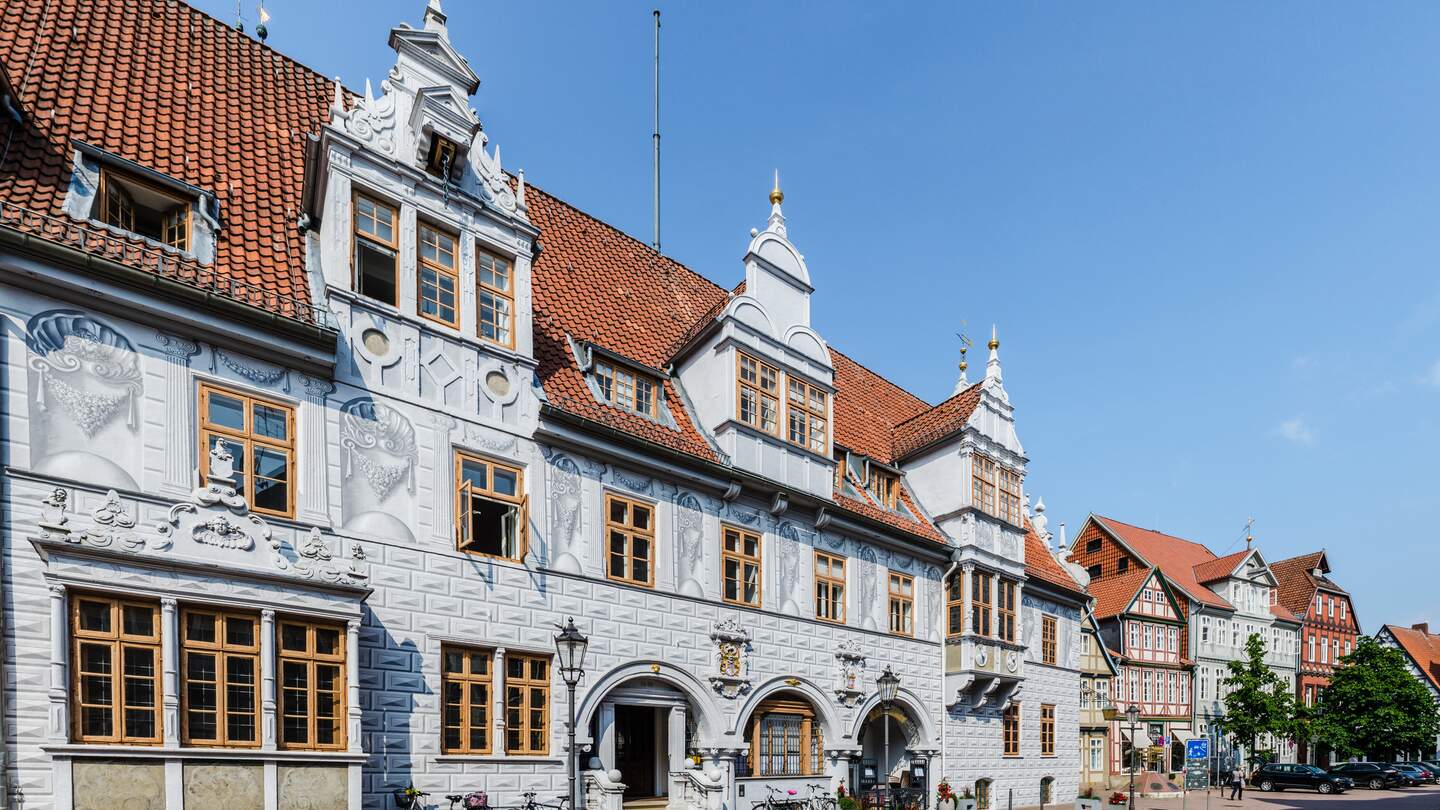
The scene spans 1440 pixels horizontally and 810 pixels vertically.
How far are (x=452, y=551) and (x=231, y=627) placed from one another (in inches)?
145

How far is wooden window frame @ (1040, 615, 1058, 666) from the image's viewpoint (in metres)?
31.5

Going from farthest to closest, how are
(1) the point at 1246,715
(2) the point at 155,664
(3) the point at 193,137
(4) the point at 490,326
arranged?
(1) the point at 1246,715
(4) the point at 490,326
(3) the point at 193,137
(2) the point at 155,664

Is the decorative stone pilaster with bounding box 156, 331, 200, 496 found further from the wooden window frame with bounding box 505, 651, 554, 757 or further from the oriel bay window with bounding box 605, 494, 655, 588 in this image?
the oriel bay window with bounding box 605, 494, 655, 588

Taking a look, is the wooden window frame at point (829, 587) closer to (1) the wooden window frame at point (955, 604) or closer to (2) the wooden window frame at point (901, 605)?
(2) the wooden window frame at point (901, 605)

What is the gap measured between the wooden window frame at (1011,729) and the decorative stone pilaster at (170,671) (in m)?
23.5

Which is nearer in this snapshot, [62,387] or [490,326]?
[62,387]

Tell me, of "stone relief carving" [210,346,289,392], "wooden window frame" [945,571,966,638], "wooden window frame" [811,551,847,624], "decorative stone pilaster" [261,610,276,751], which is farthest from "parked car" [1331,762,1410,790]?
"stone relief carving" [210,346,289,392]

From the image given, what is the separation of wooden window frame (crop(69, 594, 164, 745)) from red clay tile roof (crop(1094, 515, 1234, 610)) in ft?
169

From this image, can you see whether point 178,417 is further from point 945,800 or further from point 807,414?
point 945,800

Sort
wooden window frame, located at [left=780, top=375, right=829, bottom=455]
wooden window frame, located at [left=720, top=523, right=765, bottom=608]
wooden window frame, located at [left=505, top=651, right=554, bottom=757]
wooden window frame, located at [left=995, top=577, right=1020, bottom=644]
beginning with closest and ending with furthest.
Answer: wooden window frame, located at [left=505, top=651, right=554, bottom=757] → wooden window frame, located at [left=720, top=523, right=765, bottom=608] → wooden window frame, located at [left=780, top=375, right=829, bottom=455] → wooden window frame, located at [left=995, top=577, right=1020, bottom=644]

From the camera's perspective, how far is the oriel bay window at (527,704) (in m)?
15.7

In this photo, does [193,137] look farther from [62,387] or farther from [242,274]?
[62,387]

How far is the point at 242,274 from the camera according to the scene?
13672 millimetres

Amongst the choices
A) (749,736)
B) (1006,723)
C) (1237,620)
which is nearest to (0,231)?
(749,736)
